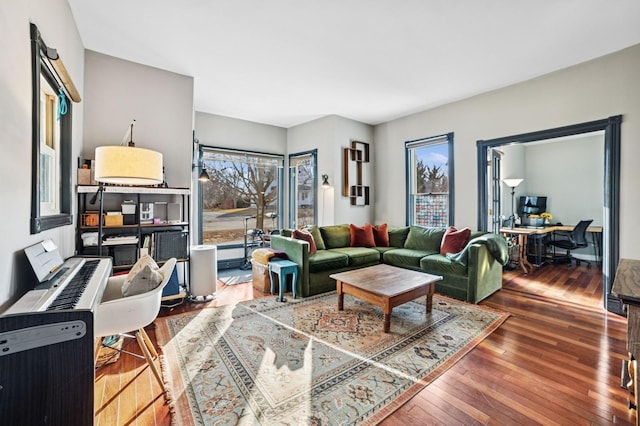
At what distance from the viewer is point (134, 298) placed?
1.73 metres

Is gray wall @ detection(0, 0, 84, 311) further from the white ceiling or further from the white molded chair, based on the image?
the white ceiling

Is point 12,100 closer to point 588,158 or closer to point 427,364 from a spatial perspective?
point 427,364

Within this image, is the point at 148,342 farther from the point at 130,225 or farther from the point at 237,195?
the point at 237,195

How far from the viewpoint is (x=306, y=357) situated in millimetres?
2324

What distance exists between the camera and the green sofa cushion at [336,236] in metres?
4.78

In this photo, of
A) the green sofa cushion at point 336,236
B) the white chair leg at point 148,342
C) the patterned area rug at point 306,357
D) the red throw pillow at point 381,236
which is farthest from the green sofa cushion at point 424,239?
the white chair leg at point 148,342

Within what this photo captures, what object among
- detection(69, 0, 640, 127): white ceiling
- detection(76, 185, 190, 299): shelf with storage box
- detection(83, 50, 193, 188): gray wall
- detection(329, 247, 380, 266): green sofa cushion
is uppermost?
detection(69, 0, 640, 127): white ceiling

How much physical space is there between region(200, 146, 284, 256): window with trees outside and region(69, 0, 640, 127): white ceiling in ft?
4.66

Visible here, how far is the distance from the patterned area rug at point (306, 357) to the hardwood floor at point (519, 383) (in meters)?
0.12

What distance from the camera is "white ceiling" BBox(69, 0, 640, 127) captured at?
2502mm

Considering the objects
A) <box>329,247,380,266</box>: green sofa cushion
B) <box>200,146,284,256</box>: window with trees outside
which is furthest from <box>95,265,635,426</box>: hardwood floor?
<box>200,146,284,256</box>: window with trees outside

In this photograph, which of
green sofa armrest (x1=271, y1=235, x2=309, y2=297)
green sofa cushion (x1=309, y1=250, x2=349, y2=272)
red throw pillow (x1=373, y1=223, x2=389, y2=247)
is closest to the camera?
green sofa armrest (x1=271, y1=235, x2=309, y2=297)

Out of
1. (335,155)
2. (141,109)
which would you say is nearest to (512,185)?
(335,155)

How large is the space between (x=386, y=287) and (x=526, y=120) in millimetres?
3047
